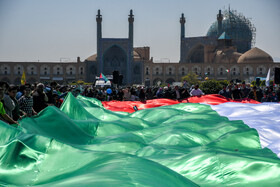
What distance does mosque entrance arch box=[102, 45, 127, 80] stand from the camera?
6625 cm

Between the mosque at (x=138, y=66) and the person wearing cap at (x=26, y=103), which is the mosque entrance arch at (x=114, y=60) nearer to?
the mosque at (x=138, y=66)

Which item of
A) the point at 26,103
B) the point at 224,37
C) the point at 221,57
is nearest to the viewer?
the point at 26,103

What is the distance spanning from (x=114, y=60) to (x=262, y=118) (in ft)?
193

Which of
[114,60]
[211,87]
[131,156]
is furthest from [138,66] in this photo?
[131,156]

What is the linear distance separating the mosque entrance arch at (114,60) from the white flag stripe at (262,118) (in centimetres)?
5463

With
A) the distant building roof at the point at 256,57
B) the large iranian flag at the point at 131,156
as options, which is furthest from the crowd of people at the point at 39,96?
the distant building roof at the point at 256,57

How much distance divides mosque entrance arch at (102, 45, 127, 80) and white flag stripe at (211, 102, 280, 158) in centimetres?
5463

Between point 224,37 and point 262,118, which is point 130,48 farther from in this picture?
point 262,118

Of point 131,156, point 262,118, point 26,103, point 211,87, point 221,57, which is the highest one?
point 221,57

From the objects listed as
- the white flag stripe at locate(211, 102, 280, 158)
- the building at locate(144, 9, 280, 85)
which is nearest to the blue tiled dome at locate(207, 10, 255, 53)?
the building at locate(144, 9, 280, 85)

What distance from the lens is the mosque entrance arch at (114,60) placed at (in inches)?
2608

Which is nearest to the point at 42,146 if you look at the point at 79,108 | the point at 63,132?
the point at 63,132

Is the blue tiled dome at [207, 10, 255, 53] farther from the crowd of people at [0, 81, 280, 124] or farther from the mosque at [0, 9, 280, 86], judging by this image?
the crowd of people at [0, 81, 280, 124]

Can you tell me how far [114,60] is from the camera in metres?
67.1
